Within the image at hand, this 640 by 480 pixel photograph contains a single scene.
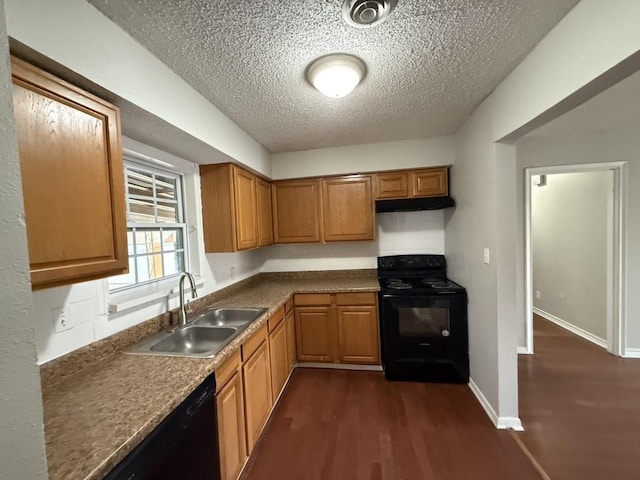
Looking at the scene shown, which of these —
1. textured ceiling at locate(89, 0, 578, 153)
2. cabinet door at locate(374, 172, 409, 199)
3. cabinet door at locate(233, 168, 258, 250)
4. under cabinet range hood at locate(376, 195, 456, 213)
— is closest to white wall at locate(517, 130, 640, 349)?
under cabinet range hood at locate(376, 195, 456, 213)

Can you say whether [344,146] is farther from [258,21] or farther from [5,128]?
[5,128]

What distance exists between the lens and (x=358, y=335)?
281cm

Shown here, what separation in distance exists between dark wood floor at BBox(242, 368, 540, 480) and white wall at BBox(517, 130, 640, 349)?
83.5 inches

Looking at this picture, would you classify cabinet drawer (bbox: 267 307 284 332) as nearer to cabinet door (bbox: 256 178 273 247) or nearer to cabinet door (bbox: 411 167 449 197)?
cabinet door (bbox: 256 178 273 247)

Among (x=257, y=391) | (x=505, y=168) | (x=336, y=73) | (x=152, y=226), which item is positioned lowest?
(x=257, y=391)

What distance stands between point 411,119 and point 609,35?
139cm

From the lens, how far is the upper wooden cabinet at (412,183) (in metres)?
2.91

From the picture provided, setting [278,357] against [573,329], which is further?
[573,329]

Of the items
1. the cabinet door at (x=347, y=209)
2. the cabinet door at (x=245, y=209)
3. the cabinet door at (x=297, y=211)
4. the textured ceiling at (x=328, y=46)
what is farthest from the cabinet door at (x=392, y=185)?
the cabinet door at (x=245, y=209)

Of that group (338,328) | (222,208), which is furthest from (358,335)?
(222,208)

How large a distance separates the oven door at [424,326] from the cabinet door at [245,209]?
4.69ft

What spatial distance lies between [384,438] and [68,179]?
2.31 meters

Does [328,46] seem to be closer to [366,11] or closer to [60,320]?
[366,11]

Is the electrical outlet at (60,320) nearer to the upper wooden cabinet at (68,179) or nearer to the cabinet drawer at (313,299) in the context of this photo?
the upper wooden cabinet at (68,179)
